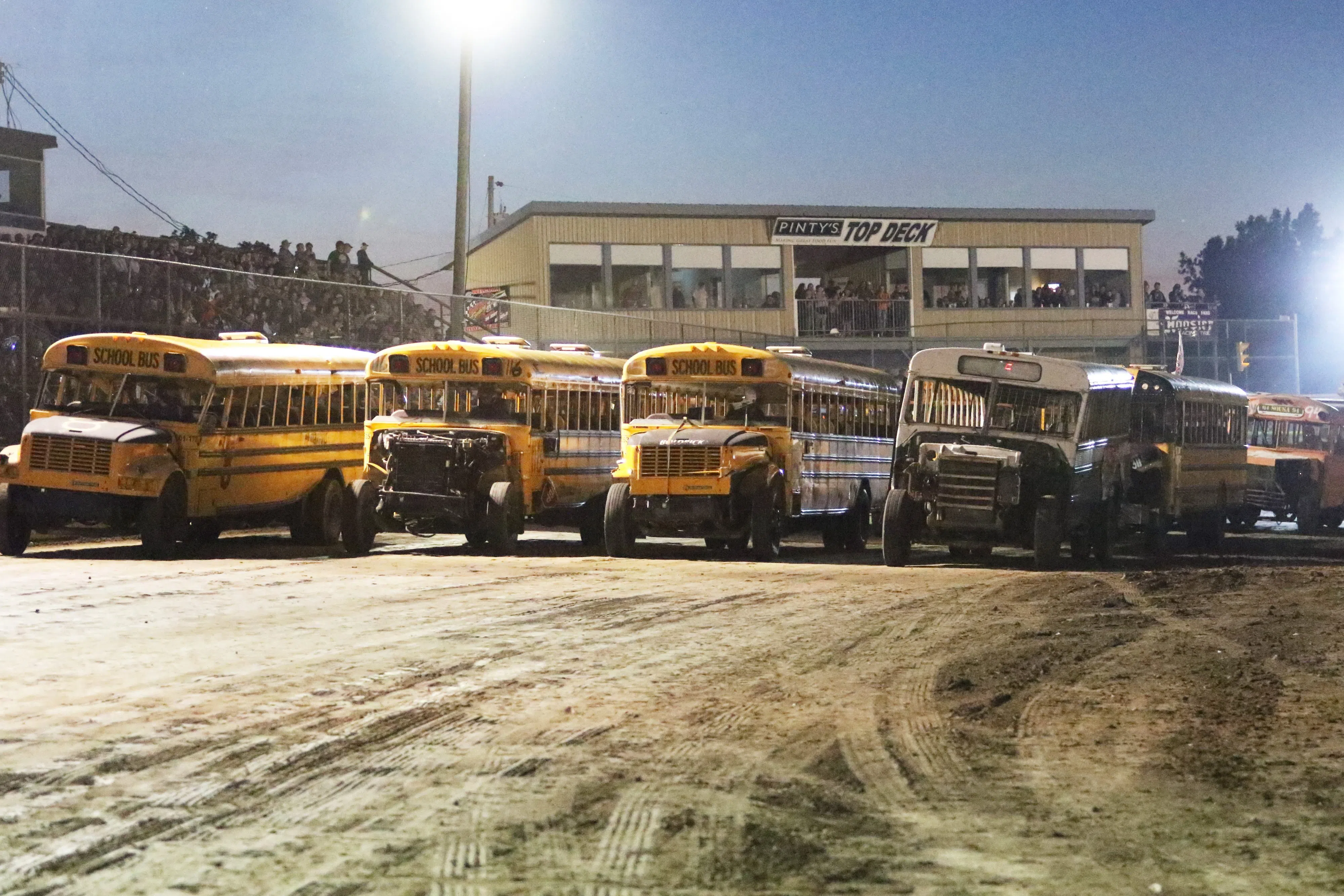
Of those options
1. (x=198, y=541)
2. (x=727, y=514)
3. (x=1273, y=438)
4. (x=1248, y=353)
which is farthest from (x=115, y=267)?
(x=1248, y=353)

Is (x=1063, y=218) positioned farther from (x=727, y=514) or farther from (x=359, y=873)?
(x=359, y=873)

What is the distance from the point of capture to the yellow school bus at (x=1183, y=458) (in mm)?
23844

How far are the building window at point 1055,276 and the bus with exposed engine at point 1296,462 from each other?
945 inches

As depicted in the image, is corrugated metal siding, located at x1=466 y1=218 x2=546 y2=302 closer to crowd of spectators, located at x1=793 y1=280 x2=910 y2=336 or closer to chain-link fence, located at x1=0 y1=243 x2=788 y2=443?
crowd of spectators, located at x1=793 y1=280 x2=910 y2=336

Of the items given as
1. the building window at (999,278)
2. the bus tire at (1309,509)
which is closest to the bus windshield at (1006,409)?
the bus tire at (1309,509)

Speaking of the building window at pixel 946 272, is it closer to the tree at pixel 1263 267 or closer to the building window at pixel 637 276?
the building window at pixel 637 276

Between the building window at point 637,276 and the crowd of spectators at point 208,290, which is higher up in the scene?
the building window at point 637,276

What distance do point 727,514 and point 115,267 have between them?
898cm

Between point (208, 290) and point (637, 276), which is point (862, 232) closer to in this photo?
point (637, 276)

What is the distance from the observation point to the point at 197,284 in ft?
78.8

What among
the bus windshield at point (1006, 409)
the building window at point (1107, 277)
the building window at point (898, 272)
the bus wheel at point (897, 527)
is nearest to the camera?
the bus wheel at point (897, 527)

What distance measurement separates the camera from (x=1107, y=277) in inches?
2301

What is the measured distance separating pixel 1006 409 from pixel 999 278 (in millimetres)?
38477

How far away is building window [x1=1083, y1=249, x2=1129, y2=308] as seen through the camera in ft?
190
